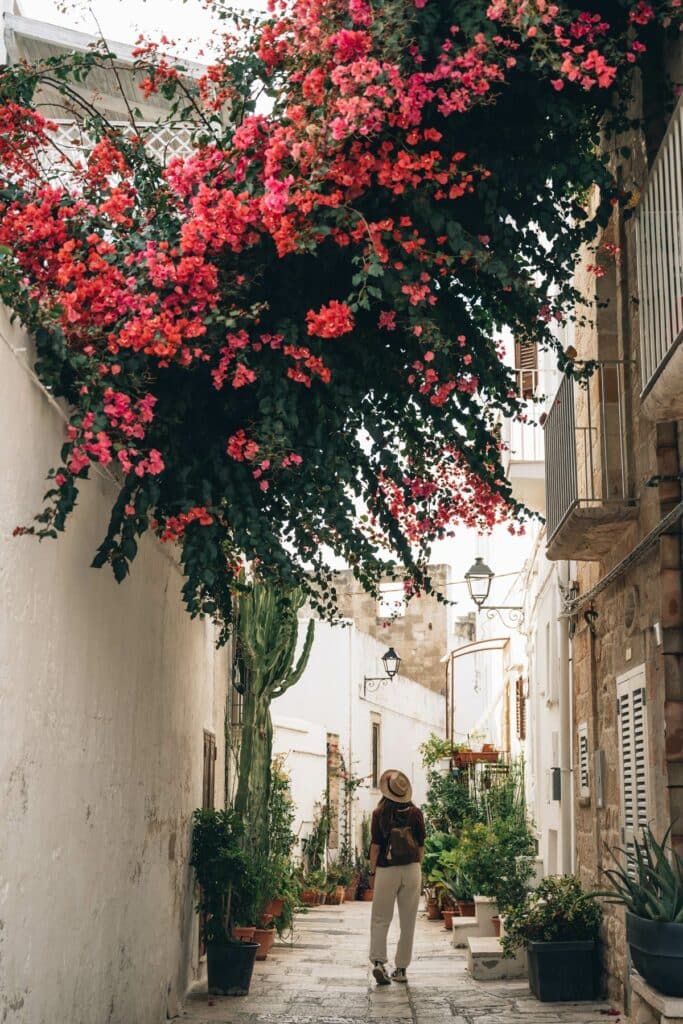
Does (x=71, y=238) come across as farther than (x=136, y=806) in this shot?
No

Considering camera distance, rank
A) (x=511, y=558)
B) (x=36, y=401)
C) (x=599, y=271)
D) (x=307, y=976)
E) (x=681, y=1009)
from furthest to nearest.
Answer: (x=511, y=558)
(x=307, y=976)
(x=599, y=271)
(x=36, y=401)
(x=681, y=1009)

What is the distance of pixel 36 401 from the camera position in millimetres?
5230

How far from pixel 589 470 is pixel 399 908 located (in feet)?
14.0

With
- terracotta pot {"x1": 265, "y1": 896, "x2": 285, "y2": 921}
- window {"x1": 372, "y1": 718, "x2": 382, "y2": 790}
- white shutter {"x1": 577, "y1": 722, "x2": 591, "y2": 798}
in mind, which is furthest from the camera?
window {"x1": 372, "y1": 718, "x2": 382, "y2": 790}

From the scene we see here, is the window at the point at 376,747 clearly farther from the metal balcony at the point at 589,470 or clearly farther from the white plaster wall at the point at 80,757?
the white plaster wall at the point at 80,757

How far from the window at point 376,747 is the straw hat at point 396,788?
17.1m

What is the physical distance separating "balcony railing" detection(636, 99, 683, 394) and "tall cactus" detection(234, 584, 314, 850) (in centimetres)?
628

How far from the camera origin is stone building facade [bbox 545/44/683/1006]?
20.8 feet

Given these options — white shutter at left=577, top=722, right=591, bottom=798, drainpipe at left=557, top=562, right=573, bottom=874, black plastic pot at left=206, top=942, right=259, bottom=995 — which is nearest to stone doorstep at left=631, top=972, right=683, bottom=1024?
white shutter at left=577, top=722, right=591, bottom=798

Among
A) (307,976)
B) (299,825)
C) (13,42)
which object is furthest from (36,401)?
(299,825)

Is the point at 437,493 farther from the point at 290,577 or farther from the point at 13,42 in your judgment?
the point at 13,42

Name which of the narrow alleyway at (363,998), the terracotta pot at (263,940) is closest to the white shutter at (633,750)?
the narrow alleyway at (363,998)

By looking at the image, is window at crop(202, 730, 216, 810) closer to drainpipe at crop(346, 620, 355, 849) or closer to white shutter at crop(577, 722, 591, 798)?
white shutter at crop(577, 722, 591, 798)

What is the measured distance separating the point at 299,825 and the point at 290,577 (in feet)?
48.4
